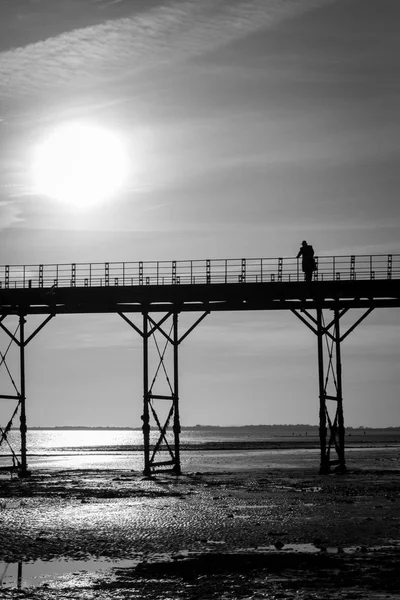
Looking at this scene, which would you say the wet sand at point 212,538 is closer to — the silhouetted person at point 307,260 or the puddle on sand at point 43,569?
the puddle on sand at point 43,569

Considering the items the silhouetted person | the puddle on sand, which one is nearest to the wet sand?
the puddle on sand

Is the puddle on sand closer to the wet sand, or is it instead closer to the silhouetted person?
the wet sand

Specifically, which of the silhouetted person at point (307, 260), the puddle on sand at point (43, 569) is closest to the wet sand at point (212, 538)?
the puddle on sand at point (43, 569)

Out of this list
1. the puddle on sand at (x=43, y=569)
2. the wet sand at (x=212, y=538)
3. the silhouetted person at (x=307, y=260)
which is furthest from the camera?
the silhouetted person at (x=307, y=260)

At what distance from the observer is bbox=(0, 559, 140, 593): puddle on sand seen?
14103 millimetres

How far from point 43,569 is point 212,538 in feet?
15.0

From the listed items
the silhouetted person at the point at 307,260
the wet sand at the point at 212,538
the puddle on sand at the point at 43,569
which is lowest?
the puddle on sand at the point at 43,569

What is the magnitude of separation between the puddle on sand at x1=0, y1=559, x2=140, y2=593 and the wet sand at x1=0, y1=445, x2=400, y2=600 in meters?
0.15

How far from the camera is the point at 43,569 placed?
1522 cm

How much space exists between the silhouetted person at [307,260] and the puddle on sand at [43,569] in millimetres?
22257

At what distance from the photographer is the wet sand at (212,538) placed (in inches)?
530

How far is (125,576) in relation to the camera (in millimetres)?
14430

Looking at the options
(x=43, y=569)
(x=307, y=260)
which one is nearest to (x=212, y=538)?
(x=43, y=569)

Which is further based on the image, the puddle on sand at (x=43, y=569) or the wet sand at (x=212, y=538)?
the puddle on sand at (x=43, y=569)
